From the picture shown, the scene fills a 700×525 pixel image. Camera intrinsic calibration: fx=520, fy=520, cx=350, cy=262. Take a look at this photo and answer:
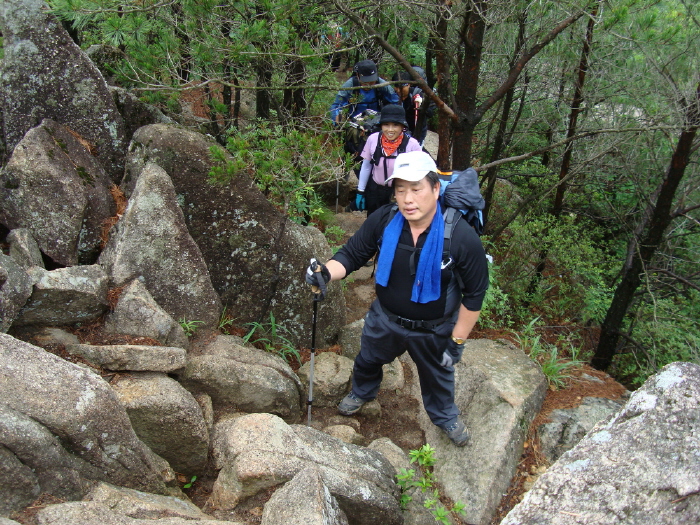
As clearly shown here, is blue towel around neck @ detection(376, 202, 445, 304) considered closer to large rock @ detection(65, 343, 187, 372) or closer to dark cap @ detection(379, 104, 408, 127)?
large rock @ detection(65, 343, 187, 372)

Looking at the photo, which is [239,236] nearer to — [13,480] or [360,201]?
[360,201]

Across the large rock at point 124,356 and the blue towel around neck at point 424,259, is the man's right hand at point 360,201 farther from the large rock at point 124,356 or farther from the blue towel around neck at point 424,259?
the large rock at point 124,356

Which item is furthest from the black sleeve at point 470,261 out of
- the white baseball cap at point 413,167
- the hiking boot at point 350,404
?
the hiking boot at point 350,404

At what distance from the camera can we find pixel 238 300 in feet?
19.4

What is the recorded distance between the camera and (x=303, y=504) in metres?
3.02

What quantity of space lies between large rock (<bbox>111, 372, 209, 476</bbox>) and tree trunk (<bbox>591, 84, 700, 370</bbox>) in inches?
237

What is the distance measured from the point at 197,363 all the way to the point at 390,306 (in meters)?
1.83

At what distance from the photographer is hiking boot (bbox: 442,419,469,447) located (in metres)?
4.66

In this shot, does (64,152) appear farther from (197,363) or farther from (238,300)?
(197,363)

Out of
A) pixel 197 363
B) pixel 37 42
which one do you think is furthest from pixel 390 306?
pixel 37 42

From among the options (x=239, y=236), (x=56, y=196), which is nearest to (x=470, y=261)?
(x=239, y=236)

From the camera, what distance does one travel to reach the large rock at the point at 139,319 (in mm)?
4684

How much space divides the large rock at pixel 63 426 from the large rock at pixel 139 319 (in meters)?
1.39

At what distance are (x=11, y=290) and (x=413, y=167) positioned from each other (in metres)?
3.18
